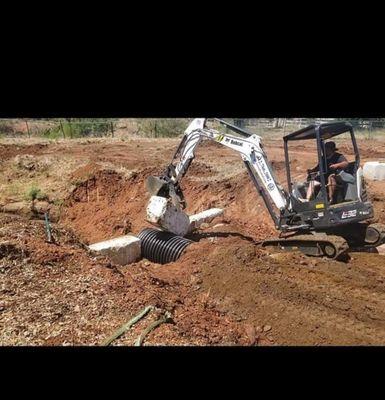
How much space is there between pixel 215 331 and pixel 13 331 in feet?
8.73

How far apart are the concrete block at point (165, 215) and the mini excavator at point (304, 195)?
24cm

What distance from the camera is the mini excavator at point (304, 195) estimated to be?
7758 millimetres

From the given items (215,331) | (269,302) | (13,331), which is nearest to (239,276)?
(269,302)

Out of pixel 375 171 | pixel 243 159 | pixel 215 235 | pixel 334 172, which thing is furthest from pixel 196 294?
pixel 375 171

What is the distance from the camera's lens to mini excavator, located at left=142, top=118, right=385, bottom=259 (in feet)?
25.5

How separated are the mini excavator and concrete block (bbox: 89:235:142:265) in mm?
439

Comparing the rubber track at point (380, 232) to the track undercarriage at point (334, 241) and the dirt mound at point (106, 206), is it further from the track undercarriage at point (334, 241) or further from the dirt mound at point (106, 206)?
the dirt mound at point (106, 206)

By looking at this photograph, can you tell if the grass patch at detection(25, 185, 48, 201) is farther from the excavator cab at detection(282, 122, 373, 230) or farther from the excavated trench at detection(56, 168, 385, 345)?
the excavator cab at detection(282, 122, 373, 230)

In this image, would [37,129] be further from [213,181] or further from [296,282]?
[296,282]

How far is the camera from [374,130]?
24.3 m

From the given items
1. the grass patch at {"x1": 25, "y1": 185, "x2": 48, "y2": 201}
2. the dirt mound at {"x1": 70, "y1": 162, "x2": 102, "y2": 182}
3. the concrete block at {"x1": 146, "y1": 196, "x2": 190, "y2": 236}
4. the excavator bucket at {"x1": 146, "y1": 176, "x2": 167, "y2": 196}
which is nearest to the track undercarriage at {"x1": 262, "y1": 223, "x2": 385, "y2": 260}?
the concrete block at {"x1": 146, "y1": 196, "x2": 190, "y2": 236}

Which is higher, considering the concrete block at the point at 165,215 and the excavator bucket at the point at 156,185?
the excavator bucket at the point at 156,185

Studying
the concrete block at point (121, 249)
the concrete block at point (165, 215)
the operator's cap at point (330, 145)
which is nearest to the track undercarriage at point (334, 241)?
the operator's cap at point (330, 145)

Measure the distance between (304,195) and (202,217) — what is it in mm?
3017
